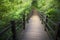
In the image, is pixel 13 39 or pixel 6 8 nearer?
pixel 13 39

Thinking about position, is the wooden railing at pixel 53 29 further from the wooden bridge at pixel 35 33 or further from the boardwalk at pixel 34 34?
the boardwalk at pixel 34 34

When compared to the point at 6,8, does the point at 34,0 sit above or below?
above

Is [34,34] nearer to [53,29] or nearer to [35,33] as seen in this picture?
[35,33]

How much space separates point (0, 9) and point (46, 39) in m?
2.99

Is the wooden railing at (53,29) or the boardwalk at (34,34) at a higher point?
the wooden railing at (53,29)

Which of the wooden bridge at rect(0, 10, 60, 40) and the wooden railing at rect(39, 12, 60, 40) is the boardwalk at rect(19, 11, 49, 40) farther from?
the wooden railing at rect(39, 12, 60, 40)

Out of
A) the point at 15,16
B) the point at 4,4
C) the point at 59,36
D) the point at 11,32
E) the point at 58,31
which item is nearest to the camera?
the point at 58,31

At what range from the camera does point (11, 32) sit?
6.11m

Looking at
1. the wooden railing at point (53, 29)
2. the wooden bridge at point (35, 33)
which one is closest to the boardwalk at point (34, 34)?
the wooden bridge at point (35, 33)

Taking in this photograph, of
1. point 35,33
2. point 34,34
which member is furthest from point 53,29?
point 35,33

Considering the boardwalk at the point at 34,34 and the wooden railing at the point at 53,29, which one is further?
the boardwalk at the point at 34,34

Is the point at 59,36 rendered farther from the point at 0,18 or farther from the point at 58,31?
the point at 0,18

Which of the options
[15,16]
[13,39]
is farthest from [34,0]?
[13,39]

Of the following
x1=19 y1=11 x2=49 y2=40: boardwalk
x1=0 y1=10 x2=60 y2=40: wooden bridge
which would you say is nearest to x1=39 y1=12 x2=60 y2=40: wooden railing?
x1=0 y1=10 x2=60 y2=40: wooden bridge
